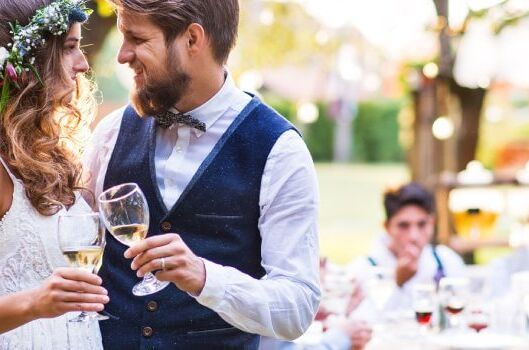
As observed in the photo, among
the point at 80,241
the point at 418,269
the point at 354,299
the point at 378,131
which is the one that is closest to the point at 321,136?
the point at 378,131

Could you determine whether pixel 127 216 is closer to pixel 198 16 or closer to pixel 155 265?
pixel 155 265

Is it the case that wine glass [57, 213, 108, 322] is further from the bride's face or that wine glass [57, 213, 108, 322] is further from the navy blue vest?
the bride's face

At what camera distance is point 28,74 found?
121 inches

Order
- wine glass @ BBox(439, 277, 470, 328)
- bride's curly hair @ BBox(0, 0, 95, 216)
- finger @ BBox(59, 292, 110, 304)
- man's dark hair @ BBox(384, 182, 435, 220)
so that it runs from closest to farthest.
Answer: finger @ BBox(59, 292, 110, 304), bride's curly hair @ BBox(0, 0, 95, 216), wine glass @ BBox(439, 277, 470, 328), man's dark hair @ BBox(384, 182, 435, 220)

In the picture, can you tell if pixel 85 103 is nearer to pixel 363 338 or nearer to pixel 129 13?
pixel 129 13

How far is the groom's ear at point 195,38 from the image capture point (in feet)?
9.31

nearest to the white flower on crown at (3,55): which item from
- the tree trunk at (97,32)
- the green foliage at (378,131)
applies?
A: the tree trunk at (97,32)

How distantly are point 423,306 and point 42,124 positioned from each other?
8.89 ft

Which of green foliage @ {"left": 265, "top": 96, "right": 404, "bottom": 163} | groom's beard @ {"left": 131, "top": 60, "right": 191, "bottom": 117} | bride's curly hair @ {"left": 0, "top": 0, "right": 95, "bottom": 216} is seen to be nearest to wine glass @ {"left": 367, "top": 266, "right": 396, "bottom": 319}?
bride's curly hair @ {"left": 0, "top": 0, "right": 95, "bottom": 216}

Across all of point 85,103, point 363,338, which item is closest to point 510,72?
point 363,338

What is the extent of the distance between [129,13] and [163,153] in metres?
0.41

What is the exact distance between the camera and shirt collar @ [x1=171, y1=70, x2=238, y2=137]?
118 inches

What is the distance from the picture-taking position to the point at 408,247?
21.4ft

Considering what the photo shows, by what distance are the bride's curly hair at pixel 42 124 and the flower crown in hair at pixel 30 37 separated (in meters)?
0.03
